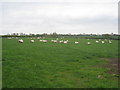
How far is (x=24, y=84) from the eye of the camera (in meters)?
10.2

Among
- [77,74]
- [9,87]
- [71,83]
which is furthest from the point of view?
[77,74]

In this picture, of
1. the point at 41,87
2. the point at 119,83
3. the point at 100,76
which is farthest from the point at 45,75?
the point at 119,83

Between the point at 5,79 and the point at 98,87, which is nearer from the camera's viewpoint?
the point at 98,87

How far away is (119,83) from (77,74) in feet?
9.43

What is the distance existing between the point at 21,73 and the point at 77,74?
3.67 metres

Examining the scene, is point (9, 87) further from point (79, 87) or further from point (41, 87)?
point (79, 87)

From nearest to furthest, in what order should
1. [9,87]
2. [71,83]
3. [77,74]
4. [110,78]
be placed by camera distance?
[9,87] → [71,83] → [110,78] → [77,74]

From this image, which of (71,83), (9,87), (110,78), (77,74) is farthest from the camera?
(77,74)

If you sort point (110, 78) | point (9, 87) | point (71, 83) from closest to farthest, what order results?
point (9, 87) → point (71, 83) → point (110, 78)

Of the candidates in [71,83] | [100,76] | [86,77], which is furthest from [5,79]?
[100,76]

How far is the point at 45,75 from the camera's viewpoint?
482 inches

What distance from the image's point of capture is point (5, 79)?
11.1 m

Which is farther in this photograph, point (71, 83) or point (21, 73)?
point (21, 73)

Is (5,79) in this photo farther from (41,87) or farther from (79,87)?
(79,87)
